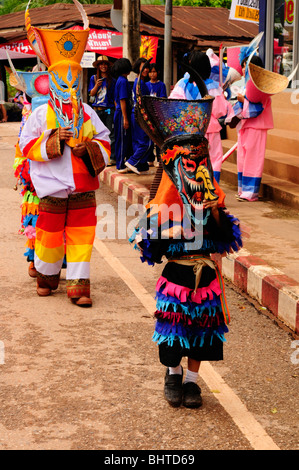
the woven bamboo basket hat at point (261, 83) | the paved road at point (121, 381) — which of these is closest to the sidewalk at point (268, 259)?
the paved road at point (121, 381)

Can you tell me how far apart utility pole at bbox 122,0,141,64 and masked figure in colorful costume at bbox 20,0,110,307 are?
7727 millimetres

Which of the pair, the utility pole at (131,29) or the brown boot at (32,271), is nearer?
the brown boot at (32,271)

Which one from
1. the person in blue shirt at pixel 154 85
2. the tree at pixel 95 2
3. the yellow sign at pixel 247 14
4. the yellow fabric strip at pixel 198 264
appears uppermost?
the tree at pixel 95 2

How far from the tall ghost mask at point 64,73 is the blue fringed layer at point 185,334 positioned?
2326mm

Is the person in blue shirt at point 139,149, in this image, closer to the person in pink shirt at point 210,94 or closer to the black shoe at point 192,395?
the person in pink shirt at point 210,94

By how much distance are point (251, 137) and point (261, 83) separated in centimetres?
70

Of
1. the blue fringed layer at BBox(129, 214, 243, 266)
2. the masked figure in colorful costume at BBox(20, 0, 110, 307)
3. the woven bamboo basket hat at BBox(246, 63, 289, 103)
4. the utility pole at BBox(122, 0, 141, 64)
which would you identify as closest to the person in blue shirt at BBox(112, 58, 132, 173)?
the utility pole at BBox(122, 0, 141, 64)

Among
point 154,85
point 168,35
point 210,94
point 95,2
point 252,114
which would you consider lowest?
point 252,114

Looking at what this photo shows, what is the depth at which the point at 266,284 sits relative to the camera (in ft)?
20.8

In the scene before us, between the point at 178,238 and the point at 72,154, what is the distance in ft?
7.26

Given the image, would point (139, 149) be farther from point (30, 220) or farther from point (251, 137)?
point (30, 220)

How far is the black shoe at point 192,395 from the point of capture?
4348mm

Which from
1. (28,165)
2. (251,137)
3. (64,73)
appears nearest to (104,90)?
(251,137)
